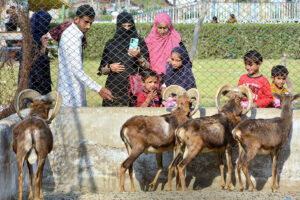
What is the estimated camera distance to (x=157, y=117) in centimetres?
588

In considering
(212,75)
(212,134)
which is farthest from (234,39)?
(212,134)

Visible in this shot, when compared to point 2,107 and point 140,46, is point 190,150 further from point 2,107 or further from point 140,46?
point 2,107

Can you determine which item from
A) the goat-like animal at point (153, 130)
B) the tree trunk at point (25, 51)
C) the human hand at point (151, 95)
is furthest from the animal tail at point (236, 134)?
the tree trunk at point (25, 51)

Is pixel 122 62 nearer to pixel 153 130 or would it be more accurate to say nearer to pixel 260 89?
pixel 153 130

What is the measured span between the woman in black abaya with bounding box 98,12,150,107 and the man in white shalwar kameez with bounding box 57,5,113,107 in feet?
0.85

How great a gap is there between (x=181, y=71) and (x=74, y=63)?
4.65 ft

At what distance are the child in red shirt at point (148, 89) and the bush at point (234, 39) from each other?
436cm

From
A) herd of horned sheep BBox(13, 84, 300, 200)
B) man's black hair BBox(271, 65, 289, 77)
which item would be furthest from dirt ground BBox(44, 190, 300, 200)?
man's black hair BBox(271, 65, 289, 77)

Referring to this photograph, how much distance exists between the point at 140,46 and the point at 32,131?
2.60 m

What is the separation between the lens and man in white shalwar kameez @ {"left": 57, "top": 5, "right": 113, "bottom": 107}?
21.1 feet

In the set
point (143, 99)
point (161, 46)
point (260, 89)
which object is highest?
point (161, 46)

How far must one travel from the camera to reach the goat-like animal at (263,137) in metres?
5.57

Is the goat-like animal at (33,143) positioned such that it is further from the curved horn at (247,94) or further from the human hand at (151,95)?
the curved horn at (247,94)

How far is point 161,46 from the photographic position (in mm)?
7137
